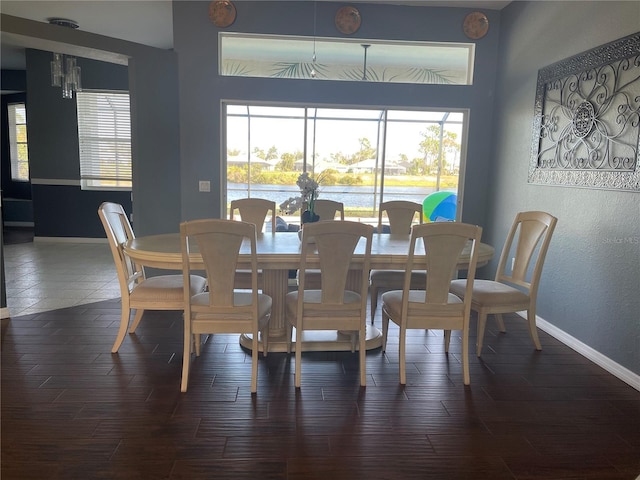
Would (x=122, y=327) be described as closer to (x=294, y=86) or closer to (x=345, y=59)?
(x=294, y=86)

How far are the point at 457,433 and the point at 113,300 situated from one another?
10.8 feet

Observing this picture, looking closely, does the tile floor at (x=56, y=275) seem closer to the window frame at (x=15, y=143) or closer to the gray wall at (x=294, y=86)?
the gray wall at (x=294, y=86)

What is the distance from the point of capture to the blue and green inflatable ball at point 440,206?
5.00m

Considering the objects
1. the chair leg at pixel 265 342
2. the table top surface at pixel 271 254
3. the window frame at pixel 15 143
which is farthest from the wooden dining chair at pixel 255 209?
the window frame at pixel 15 143

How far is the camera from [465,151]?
4727 millimetres

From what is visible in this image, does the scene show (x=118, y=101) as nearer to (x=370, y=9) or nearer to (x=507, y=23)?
(x=370, y=9)

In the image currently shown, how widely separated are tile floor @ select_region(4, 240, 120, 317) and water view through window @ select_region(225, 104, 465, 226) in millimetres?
1761

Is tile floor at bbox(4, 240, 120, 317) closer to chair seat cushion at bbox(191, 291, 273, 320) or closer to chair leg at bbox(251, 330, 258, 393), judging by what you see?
chair seat cushion at bbox(191, 291, 273, 320)

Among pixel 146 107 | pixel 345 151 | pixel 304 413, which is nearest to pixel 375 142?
pixel 345 151

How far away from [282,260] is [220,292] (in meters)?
0.43

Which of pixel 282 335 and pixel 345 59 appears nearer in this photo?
pixel 282 335

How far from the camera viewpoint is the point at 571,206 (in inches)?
131

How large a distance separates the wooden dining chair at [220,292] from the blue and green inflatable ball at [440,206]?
3.04 m

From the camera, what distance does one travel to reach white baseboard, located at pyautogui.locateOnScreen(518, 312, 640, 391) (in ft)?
8.82
